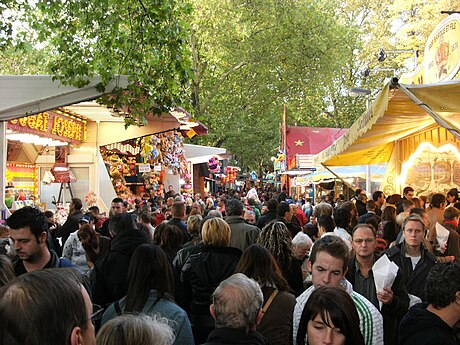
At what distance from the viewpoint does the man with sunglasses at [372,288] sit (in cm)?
446

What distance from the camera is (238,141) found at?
32406mm

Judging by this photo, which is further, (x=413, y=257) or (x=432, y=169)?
(x=432, y=169)

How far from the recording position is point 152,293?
402 cm

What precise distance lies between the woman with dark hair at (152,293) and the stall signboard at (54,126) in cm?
881

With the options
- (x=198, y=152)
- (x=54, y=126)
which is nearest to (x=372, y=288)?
(x=54, y=126)

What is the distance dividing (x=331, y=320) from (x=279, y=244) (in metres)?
2.88

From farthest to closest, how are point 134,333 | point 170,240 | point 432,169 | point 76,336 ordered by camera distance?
point 432,169, point 170,240, point 134,333, point 76,336

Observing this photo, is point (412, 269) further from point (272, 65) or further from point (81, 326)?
point (272, 65)

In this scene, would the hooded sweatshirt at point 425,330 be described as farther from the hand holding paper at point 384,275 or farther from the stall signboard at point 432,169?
the stall signboard at point 432,169

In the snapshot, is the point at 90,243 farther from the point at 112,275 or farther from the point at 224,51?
the point at 224,51

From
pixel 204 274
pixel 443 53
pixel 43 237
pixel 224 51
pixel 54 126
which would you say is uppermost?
pixel 224 51

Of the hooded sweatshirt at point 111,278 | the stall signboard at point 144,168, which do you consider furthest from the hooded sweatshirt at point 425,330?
the stall signboard at point 144,168

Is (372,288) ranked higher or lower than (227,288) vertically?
lower

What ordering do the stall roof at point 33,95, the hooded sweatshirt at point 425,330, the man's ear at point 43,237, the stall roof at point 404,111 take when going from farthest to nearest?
A: the stall roof at point 33,95, the stall roof at point 404,111, the man's ear at point 43,237, the hooded sweatshirt at point 425,330
